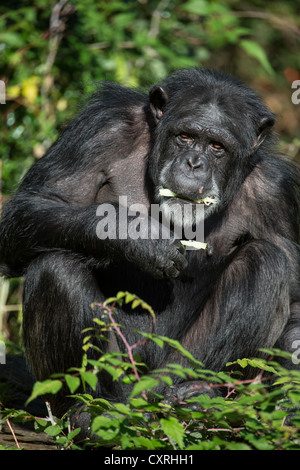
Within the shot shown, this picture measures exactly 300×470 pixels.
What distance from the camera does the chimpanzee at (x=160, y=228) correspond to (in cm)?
500

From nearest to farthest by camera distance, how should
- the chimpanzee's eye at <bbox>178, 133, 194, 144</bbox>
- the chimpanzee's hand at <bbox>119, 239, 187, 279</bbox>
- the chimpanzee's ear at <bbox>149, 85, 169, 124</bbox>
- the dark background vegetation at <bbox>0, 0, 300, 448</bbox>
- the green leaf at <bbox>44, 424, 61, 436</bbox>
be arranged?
the green leaf at <bbox>44, 424, 61, 436</bbox> → the chimpanzee's hand at <bbox>119, 239, 187, 279</bbox> → the chimpanzee's eye at <bbox>178, 133, 194, 144</bbox> → the chimpanzee's ear at <bbox>149, 85, 169, 124</bbox> → the dark background vegetation at <bbox>0, 0, 300, 448</bbox>

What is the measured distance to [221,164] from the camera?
5480mm

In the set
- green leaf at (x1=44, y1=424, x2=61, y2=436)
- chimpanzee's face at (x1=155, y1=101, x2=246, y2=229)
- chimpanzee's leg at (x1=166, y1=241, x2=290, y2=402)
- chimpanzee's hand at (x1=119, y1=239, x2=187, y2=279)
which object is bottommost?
green leaf at (x1=44, y1=424, x2=61, y2=436)

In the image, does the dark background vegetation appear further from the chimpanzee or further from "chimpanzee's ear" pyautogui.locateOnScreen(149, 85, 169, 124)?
"chimpanzee's ear" pyautogui.locateOnScreen(149, 85, 169, 124)

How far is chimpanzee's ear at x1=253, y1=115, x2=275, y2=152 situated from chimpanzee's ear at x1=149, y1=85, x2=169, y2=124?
756 mm

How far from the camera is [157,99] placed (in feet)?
18.5

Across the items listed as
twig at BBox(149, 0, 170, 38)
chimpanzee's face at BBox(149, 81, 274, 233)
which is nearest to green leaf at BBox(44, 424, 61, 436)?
chimpanzee's face at BBox(149, 81, 274, 233)

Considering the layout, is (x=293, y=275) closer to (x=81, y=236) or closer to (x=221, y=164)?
(x=221, y=164)

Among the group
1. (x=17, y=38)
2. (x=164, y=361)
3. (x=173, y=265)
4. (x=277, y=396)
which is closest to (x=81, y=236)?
(x=173, y=265)

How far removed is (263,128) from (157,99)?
0.84 metres

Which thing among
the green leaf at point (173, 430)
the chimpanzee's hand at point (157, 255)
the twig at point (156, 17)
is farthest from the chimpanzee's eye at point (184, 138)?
the twig at point (156, 17)

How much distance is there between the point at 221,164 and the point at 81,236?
117cm

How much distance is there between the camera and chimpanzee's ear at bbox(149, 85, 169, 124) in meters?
5.58

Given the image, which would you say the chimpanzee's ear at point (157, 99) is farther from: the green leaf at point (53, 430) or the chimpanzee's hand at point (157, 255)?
the green leaf at point (53, 430)
